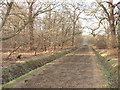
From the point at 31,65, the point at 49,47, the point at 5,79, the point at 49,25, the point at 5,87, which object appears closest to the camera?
the point at 5,87

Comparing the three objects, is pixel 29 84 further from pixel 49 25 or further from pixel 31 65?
pixel 49 25

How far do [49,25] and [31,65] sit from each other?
10197mm

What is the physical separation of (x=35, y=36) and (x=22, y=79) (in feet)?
30.6

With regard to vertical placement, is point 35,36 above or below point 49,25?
below

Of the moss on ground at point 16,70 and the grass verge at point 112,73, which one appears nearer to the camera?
the grass verge at point 112,73

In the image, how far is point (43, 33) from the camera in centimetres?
1981

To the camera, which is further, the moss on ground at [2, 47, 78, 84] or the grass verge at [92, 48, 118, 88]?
the moss on ground at [2, 47, 78, 84]

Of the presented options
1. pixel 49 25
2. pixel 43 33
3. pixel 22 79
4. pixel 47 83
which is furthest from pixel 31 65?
pixel 49 25

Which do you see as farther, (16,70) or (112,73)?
(16,70)

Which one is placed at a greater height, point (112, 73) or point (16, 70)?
point (16, 70)

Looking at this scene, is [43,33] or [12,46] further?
[43,33]

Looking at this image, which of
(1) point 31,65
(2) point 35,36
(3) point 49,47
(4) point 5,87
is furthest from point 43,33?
(4) point 5,87

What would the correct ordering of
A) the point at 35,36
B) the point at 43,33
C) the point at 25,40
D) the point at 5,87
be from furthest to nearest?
the point at 43,33 < the point at 35,36 < the point at 25,40 < the point at 5,87

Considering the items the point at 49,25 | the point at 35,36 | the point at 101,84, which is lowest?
the point at 101,84
